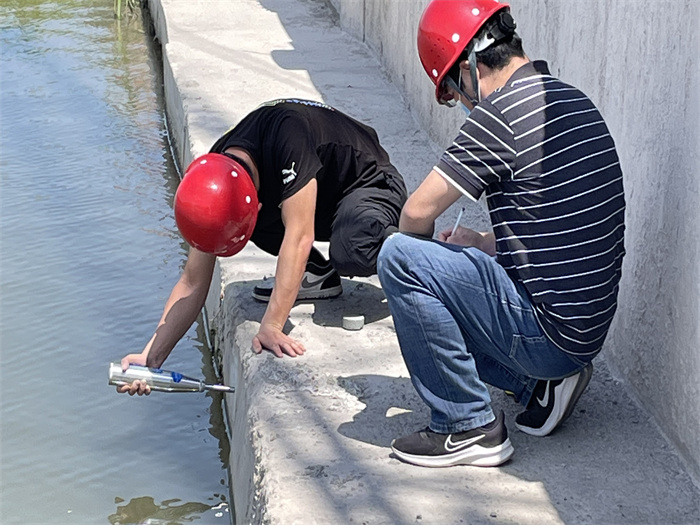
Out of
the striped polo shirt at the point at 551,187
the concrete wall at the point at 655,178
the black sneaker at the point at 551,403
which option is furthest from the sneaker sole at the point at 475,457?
the concrete wall at the point at 655,178

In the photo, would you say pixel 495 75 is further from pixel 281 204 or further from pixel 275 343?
pixel 275 343

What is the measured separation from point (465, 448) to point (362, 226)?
113 cm

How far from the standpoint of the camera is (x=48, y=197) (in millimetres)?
6672

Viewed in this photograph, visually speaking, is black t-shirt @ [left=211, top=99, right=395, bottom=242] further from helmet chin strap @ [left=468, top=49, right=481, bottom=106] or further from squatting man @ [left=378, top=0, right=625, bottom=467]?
helmet chin strap @ [left=468, top=49, right=481, bottom=106]

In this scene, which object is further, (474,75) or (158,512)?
(158,512)

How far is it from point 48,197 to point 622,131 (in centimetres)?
427

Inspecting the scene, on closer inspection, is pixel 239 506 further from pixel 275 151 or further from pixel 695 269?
pixel 695 269

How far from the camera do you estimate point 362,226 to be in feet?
12.7

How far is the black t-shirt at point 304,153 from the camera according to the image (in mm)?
3643

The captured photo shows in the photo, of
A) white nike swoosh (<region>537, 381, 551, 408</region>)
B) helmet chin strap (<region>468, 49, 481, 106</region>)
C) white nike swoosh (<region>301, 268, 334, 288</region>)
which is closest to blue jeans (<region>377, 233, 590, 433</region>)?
white nike swoosh (<region>537, 381, 551, 408</region>)

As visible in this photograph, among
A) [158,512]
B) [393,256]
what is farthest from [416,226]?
[158,512]

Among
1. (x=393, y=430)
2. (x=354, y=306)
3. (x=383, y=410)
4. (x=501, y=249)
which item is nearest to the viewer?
(x=501, y=249)

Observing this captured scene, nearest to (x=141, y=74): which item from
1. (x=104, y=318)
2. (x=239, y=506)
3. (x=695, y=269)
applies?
(x=104, y=318)

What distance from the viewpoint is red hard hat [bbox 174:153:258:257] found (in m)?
3.48
